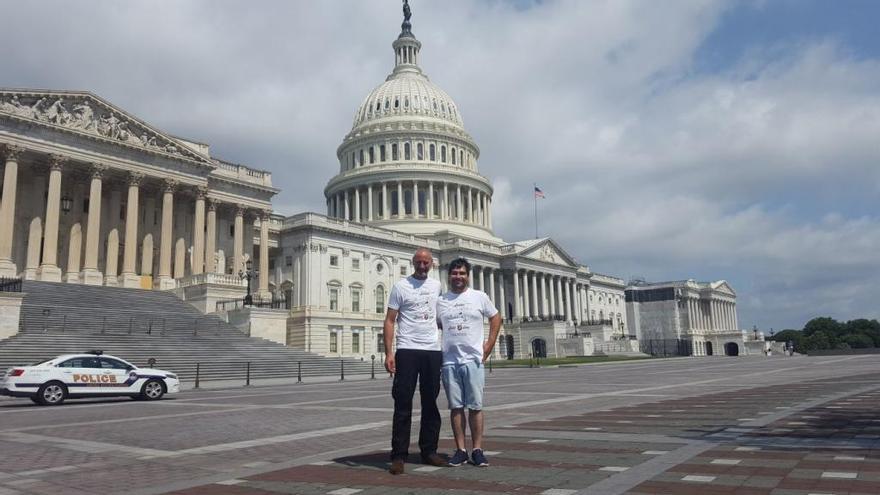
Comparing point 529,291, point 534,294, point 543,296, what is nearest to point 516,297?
point 534,294

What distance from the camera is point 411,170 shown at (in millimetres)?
102875

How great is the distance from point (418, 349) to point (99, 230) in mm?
51106

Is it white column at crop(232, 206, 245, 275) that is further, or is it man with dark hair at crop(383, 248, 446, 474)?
white column at crop(232, 206, 245, 275)

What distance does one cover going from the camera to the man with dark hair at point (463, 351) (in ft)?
26.8

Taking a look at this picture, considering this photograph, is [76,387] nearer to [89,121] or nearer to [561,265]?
[89,121]

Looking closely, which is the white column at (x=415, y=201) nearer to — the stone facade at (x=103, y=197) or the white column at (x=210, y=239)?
the stone facade at (x=103, y=197)

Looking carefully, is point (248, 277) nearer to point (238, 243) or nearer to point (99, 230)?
point (238, 243)

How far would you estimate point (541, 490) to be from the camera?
255 inches

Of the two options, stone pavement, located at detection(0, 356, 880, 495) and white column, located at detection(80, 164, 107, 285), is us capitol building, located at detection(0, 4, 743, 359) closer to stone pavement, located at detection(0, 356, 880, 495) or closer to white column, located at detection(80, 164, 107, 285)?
white column, located at detection(80, 164, 107, 285)

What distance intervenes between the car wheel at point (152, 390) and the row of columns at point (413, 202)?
78545 millimetres

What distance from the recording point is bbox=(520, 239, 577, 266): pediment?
330 ft

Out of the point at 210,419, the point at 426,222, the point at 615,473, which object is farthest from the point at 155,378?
the point at 426,222

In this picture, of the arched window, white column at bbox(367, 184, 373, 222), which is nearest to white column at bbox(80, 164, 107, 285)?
the arched window

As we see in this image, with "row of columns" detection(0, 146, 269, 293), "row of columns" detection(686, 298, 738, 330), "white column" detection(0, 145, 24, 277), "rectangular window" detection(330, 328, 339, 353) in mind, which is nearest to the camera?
"white column" detection(0, 145, 24, 277)
